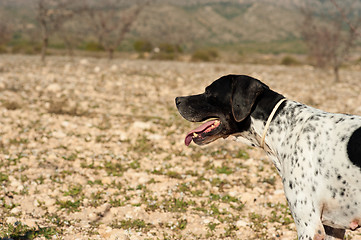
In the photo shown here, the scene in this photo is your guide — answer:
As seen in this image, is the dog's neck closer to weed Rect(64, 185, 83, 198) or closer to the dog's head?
the dog's head

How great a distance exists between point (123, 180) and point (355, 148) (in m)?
4.55

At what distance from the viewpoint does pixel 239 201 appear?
20.2 feet

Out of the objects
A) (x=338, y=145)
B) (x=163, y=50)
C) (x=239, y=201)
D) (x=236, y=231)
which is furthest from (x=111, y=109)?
(x=163, y=50)

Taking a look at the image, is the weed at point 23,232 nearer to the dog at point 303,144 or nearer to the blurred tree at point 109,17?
the dog at point 303,144

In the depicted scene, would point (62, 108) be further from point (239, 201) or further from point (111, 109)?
point (239, 201)

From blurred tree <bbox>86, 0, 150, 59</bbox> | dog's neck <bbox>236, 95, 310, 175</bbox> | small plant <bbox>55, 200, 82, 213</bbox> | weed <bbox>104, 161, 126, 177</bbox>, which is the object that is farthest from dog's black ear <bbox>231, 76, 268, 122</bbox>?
blurred tree <bbox>86, 0, 150, 59</bbox>

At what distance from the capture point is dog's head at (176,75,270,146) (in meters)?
4.09

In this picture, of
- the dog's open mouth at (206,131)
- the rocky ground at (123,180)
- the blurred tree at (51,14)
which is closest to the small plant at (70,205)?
the rocky ground at (123,180)

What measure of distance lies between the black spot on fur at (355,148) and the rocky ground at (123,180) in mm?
2221

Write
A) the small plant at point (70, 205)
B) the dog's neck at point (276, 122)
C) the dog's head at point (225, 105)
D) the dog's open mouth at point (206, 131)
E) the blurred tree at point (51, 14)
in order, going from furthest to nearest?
1. the blurred tree at point (51, 14)
2. the small plant at point (70, 205)
3. the dog's open mouth at point (206, 131)
4. the dog's head at point (225, 105)
5. the dog's neck at point (276, 122)

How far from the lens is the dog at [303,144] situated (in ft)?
11.3

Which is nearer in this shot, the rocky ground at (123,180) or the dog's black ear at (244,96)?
the dog's black ear at (244,96)

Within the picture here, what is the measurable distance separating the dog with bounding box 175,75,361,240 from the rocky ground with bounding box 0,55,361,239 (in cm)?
170

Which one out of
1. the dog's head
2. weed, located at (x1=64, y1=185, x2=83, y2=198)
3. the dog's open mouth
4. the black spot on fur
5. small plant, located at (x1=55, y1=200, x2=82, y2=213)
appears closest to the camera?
the black spot on fur
